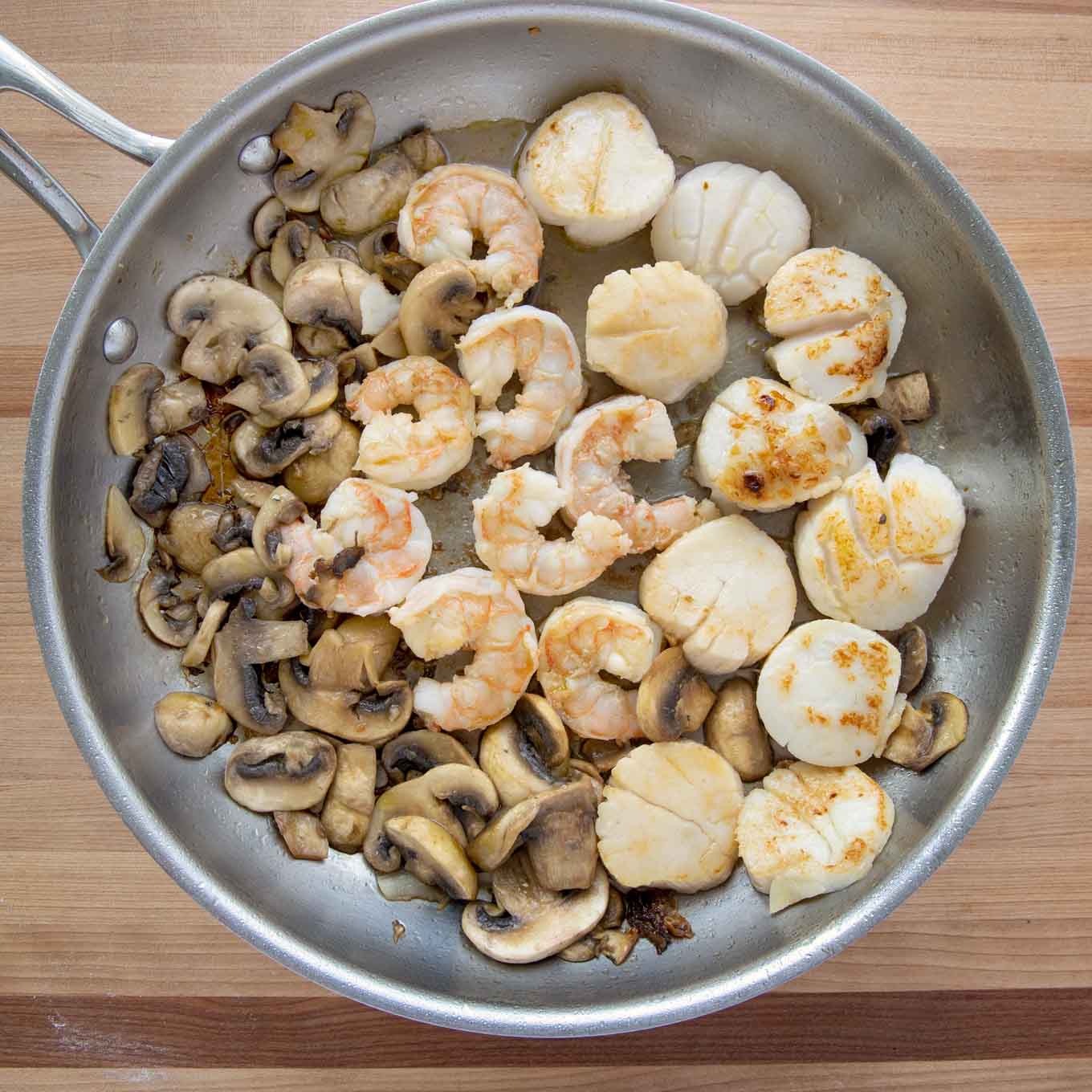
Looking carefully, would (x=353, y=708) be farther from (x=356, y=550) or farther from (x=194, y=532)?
(x=194, y=532)

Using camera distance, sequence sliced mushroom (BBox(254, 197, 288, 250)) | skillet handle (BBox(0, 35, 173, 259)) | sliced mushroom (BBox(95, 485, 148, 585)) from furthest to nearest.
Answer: sliced mushroom (BBox(254, 197, 288, 250)) < sliced mushroom (BBox(95, 485, 148, 585)) < skillet handle (BBox(0, 35, 173, 259))

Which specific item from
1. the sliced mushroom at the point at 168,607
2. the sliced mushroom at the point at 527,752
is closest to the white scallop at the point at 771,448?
the sliced mushroom at the point at 527,752

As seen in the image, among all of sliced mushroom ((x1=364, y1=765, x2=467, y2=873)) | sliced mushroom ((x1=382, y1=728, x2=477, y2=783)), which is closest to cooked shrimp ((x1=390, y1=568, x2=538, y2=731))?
sliced mushroom ((x1=382, y1=728, x2=477, y2=783))

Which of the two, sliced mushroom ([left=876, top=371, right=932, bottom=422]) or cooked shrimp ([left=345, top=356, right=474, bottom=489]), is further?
sliced mushroom ([left=876, top=371, right=932, bottom=422])

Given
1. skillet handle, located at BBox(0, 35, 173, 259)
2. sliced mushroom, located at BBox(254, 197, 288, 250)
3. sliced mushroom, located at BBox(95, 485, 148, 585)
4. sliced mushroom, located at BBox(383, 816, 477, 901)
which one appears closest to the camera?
skillet handle, located at BBox(0, 35, 173, 259)

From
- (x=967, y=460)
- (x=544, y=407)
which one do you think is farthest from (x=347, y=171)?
(x=967, y=460)

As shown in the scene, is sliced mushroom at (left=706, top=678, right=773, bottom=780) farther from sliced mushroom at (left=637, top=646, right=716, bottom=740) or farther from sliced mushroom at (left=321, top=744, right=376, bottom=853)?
sliced mushroom at (left=321, top=744, right=376, bottom=853)

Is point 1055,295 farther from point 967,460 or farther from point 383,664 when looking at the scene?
point 383,664

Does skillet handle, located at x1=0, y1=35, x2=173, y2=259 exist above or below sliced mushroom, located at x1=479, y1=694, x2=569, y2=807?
above
